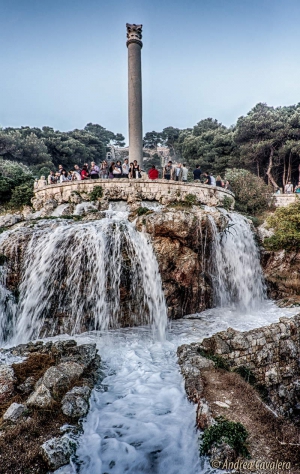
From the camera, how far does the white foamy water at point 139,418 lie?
3.71 metres

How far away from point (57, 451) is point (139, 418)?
1.66m

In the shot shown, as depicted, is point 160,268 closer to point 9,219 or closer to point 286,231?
point 286,231

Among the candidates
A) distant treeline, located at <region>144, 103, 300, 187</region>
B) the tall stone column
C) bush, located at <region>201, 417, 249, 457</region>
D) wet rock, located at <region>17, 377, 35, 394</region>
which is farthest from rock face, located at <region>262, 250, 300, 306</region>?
distant treeline, located at <region>144, 103, 300, 187</region>

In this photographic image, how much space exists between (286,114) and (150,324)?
3220 cm

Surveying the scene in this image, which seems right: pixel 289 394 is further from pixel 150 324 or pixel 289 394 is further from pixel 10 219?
pixel 10 219

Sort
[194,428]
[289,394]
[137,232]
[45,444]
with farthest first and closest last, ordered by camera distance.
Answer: [137,232]
[289,394]
[194,428]
[45,444]

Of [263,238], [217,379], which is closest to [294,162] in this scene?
[263,238]

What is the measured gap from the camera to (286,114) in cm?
3212

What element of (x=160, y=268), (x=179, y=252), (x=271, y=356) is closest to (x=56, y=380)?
(x=271, y=356)

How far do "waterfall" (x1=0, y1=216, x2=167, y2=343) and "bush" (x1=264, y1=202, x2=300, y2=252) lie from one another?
7164mm

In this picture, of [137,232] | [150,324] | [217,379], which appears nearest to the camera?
[217,379]

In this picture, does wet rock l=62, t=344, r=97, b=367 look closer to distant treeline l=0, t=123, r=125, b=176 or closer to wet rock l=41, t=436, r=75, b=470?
wet rock l=41, t=436, r=75, b=470

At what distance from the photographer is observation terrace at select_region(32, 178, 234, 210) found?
16.2 meters

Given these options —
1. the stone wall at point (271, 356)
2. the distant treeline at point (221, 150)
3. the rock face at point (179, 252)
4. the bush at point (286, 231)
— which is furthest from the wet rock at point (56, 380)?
the distant treeline at point (221, 150)
